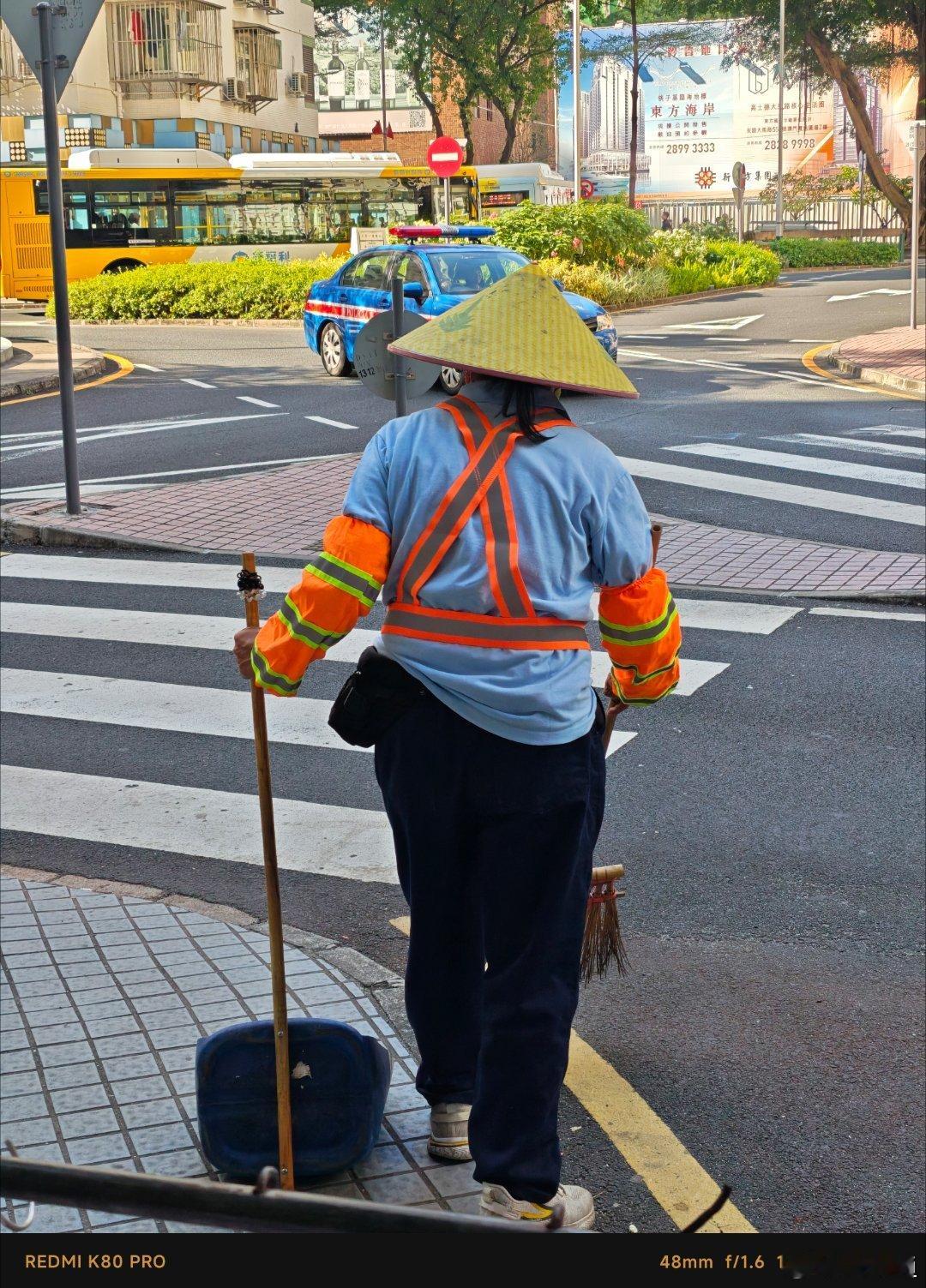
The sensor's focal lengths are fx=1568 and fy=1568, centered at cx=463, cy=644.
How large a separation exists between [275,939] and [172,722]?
432cm

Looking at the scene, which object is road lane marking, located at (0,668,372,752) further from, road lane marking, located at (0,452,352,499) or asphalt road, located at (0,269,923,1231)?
road lane marking, located at (0,452,352,499)

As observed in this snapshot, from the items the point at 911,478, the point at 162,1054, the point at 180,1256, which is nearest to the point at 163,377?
the point at 911,478

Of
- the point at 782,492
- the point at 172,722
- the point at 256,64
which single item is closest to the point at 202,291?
the point at 782,492

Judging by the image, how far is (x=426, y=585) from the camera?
10.1 ft

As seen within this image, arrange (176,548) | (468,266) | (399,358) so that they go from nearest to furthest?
1. (399,358)
2. (176,548)
3. (468,266)

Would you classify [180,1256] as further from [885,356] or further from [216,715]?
[885,356]

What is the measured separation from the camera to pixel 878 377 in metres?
20.1

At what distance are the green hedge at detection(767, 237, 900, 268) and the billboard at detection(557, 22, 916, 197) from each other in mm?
37751

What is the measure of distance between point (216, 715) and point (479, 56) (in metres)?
53.0

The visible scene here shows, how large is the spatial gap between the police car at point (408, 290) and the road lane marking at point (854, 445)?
301 centimetres

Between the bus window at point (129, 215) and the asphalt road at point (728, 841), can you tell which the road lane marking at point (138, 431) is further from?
the bus window at point (129, 215)

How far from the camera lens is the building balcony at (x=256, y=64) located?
58.0 meters

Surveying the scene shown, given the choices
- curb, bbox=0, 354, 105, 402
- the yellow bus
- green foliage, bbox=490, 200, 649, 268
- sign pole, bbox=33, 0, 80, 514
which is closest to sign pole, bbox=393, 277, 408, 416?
sign pole, bbox=33, 0, 80, 514

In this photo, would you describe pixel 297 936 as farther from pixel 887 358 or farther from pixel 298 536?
pixel 887 358
